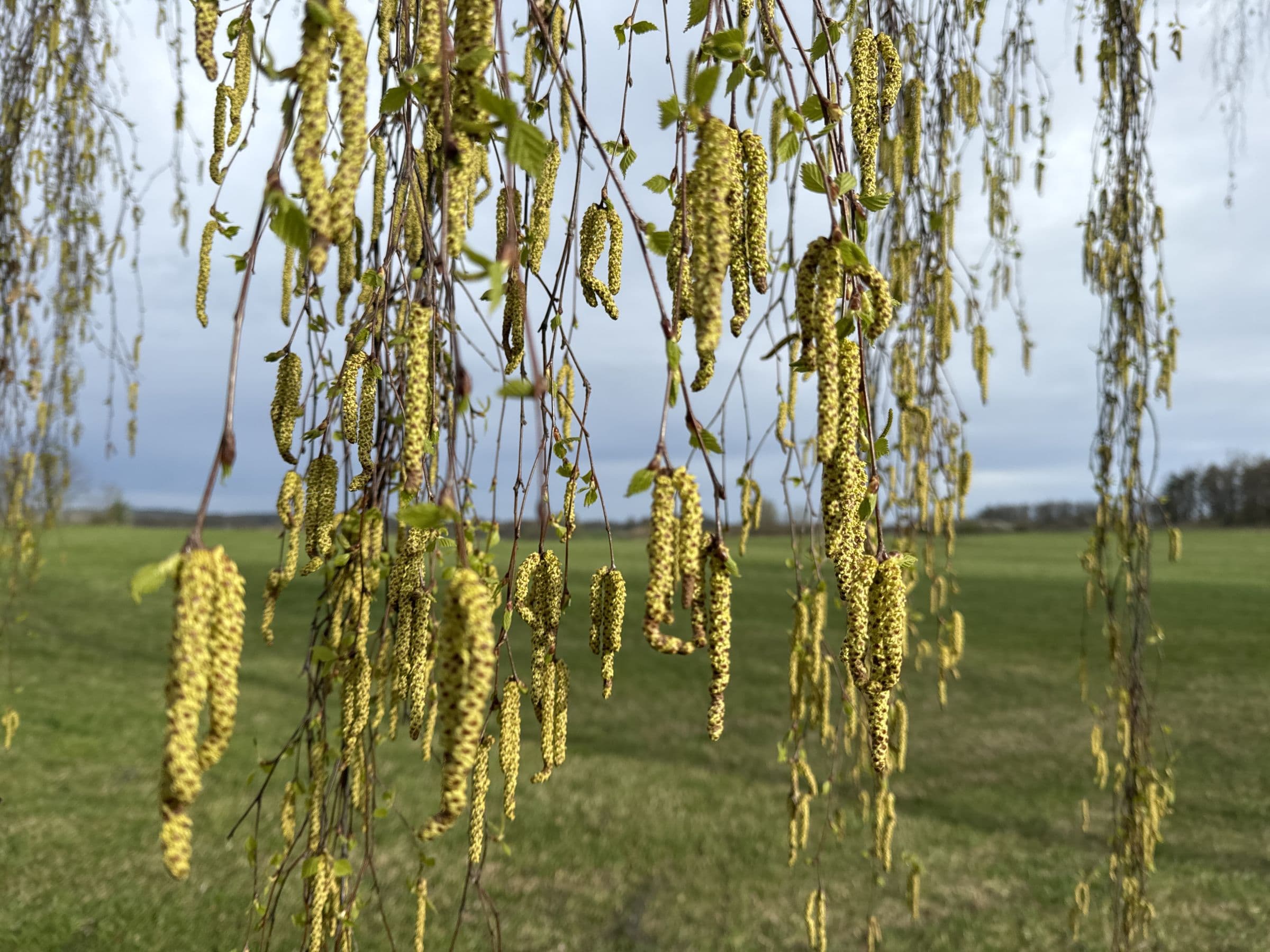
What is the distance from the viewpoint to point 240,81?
1185 millimetres

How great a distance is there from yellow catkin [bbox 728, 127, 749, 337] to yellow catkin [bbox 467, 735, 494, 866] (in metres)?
0.61

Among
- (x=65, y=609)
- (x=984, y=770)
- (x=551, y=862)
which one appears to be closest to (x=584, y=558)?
(x=65, y=609)

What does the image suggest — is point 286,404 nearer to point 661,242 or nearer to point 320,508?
point 320,508

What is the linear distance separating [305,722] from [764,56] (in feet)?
3.59

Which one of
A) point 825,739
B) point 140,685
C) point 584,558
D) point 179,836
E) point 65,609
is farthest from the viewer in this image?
point 584,558

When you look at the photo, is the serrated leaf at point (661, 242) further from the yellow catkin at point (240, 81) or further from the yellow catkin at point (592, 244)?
the yellow catkin at point (240, 81)

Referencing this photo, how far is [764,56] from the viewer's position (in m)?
1.08

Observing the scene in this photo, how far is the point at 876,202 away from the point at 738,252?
16cm

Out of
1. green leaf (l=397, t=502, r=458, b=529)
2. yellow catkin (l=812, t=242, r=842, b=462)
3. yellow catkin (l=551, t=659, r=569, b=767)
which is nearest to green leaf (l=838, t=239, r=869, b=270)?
yellow catkin (l=812, t=242, r=842, b=462)

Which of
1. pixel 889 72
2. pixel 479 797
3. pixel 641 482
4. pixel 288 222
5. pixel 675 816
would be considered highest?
pixel 889 72

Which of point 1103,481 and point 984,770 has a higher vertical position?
point 1103,481

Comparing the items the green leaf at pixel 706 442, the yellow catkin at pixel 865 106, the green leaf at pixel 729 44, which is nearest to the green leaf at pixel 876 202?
the yellow catkin at pixel 865 106

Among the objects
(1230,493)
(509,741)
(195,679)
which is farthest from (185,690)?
(1230,493)

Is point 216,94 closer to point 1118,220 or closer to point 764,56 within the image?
point 764,56
